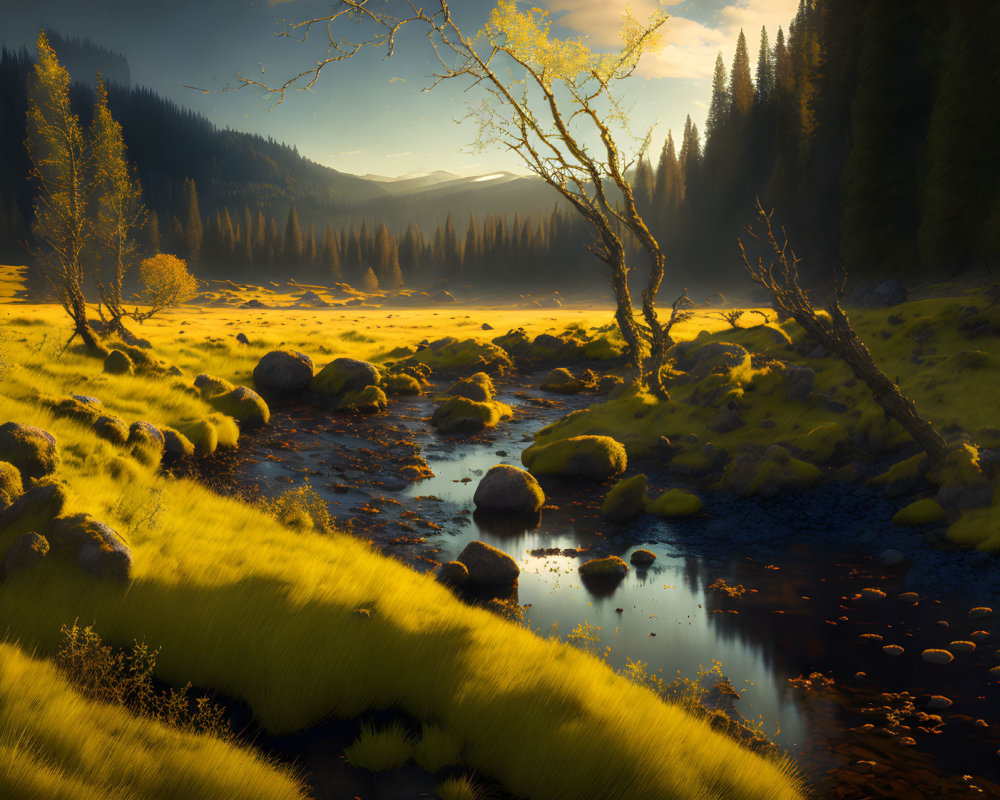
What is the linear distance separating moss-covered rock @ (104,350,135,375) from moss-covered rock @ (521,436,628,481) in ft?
46.3

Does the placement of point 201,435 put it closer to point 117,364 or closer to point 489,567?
point 117,364

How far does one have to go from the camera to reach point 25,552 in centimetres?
740

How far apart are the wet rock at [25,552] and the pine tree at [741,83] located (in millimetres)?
85068

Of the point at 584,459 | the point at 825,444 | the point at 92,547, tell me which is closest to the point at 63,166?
the point at 584,459

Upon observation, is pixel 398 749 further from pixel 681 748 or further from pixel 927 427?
pixel 927 427

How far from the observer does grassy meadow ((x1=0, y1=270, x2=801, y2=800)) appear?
4.53 meters

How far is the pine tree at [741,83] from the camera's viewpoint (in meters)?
77.8

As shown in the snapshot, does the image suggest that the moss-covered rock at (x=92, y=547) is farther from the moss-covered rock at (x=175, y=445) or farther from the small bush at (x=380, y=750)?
the moss-covered rock at (x=175, y=445)

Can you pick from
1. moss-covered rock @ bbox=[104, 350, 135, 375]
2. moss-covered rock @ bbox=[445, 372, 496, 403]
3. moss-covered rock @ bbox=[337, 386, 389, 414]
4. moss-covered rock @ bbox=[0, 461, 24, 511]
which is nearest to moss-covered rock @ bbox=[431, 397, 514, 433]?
moss-covered rock @ bbox=[445, 372, 496, 403]

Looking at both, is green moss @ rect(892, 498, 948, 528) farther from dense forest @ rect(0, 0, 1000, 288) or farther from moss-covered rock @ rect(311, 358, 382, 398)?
dense forest @ rect(0, 0, 1000, 288)

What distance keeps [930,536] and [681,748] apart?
343 inches

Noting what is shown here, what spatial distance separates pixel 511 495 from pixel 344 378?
13.8 m

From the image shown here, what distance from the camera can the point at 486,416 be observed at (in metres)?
22.5

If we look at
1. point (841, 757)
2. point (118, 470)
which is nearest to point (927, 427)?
point (841, 757)
